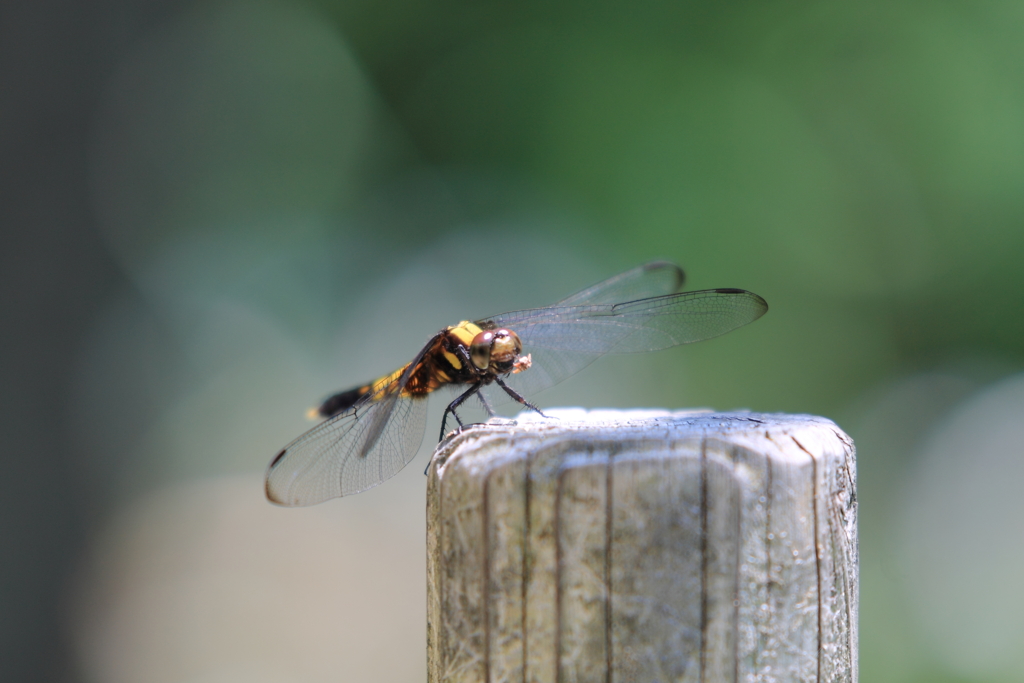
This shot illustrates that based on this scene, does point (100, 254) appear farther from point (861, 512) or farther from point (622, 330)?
point (861, 512)

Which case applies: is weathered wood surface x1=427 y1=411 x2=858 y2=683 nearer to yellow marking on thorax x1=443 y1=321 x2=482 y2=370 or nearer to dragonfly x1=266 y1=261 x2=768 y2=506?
dragonfly x1=266 y1=261 x2=768 y2=506

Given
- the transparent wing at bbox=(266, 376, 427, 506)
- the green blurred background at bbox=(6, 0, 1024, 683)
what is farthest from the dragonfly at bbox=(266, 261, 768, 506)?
the green blurred background at bbox=(6, 0, 1024, 683)

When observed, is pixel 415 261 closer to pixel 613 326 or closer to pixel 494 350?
pixel 613 326

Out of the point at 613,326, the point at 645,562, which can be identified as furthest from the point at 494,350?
the point at 645,562

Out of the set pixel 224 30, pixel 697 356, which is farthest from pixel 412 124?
pixel 697 356

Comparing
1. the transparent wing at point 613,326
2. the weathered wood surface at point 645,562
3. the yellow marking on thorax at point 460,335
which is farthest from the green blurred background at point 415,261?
the weathered wood surface at point 645,562

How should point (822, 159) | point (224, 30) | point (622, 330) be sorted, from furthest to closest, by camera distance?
point (224, 30)
point (822, 159)
point (622, 330)
